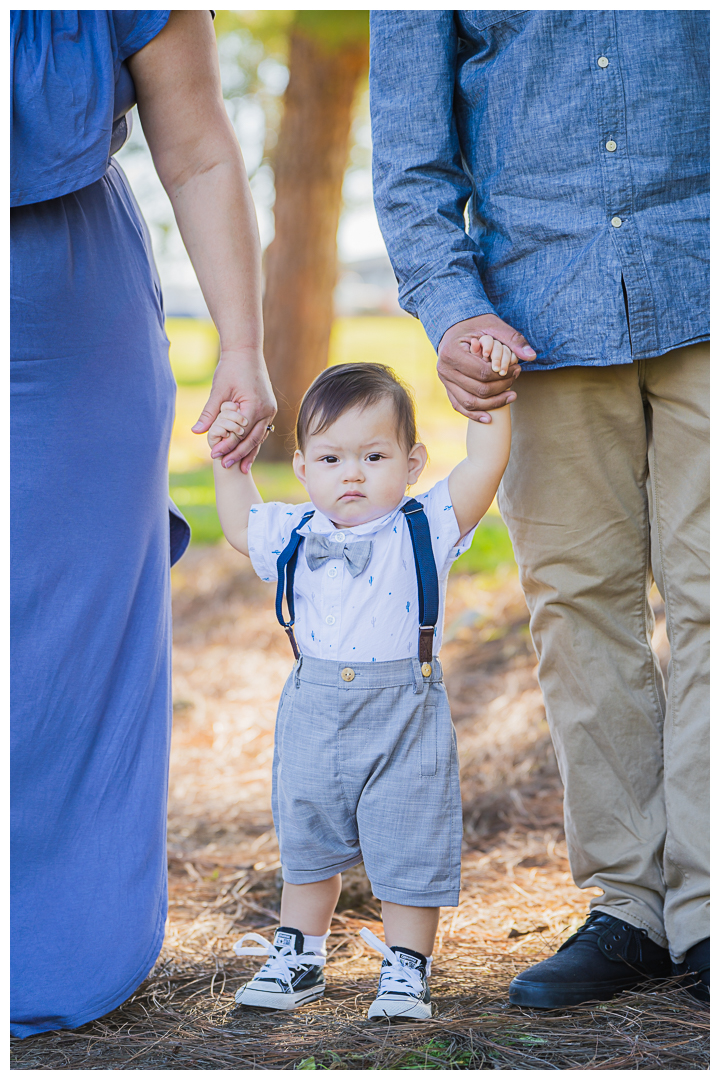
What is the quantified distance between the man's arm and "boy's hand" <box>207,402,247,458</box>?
38 cm

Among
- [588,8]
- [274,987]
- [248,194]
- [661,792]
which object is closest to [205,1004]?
[274,987]

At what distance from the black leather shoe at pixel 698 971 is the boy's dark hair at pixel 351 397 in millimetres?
1084

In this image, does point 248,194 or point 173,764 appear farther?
point 173,764

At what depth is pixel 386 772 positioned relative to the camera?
1.81 m

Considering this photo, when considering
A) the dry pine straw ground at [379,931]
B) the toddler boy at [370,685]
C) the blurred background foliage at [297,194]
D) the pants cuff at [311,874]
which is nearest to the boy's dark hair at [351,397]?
the toddler boy at [370,685]

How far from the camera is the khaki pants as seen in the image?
1.87 m

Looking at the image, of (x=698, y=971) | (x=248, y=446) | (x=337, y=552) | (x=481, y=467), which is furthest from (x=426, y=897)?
(x=248, y=446)

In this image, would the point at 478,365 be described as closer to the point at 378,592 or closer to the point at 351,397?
the point at 351,397

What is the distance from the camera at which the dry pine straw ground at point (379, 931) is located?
1620mm

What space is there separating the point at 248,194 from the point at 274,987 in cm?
148

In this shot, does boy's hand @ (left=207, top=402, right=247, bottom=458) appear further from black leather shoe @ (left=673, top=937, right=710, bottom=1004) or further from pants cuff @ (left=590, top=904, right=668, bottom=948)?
black leather shoe @ (left=673, top=937, right=710, bottom=1004)

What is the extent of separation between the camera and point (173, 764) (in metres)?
3.83

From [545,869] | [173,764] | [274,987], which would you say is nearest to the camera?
[274,987]
